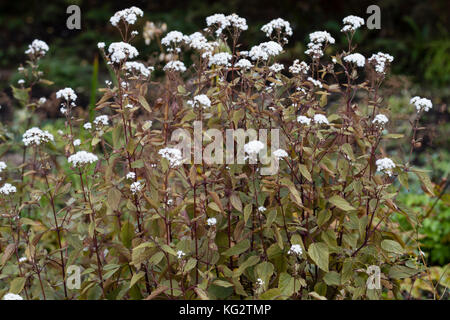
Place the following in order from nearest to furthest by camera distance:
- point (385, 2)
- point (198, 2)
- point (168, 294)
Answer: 1. point (168, 294)
2. point (385, 2)
3. point (198, 2)

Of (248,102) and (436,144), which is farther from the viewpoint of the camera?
(436,144)

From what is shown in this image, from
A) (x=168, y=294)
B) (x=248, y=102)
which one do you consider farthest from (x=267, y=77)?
(x=168, y=294)

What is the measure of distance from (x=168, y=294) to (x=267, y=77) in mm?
839

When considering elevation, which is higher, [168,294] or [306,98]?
[306,98]

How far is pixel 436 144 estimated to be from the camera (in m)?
4.43

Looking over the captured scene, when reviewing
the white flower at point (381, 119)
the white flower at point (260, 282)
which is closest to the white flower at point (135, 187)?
the white flower at point (260, 282)

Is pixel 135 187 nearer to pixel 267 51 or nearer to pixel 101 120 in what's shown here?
pixel 101 120

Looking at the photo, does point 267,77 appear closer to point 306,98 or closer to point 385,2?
point 306,98

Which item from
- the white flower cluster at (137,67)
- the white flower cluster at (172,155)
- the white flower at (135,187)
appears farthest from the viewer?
the white flower cluster at (137,67)

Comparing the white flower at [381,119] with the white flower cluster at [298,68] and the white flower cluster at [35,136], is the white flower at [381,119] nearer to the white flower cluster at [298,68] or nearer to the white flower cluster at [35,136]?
the white flower cluster at [298,68]

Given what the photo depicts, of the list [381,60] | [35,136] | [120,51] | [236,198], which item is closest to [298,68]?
[381,60]

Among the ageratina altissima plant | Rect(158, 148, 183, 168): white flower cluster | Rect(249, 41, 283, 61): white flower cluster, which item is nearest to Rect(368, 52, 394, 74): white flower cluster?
the ageratina altissima plant

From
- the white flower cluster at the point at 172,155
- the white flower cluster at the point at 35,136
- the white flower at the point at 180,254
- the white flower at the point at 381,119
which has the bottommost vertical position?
the white flower at the point at 180,254

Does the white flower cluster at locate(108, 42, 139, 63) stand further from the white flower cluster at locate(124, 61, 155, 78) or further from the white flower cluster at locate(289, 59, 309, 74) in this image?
the white flower cluster at locate(289, 59, 309, 74)
